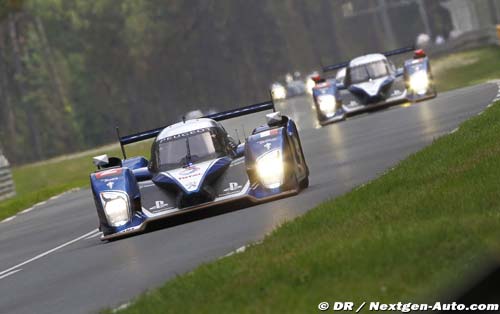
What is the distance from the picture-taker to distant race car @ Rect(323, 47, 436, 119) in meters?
36.3

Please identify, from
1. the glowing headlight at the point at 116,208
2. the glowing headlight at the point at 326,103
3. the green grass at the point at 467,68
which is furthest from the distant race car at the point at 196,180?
the green grass at the point at 467,68

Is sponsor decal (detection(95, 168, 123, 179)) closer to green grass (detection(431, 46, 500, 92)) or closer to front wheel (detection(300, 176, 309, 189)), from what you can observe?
front wheel (detection(300, 176, 309, 189))

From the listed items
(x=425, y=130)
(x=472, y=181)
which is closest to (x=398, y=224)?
(x=472, y=181)

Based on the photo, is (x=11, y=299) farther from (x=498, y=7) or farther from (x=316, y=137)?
(x=498, y=7)

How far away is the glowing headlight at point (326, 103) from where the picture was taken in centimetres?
3756

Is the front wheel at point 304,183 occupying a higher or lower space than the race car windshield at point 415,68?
higher

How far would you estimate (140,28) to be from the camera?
115 m

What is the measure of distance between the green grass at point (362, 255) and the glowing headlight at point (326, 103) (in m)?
23.1

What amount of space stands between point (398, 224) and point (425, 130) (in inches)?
592

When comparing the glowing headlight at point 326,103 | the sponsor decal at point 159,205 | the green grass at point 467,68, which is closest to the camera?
the sponsor decal at point 159,205

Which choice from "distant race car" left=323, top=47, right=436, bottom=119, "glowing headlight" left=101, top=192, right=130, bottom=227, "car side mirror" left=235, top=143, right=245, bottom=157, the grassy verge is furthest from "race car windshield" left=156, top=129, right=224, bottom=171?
the grassy verge

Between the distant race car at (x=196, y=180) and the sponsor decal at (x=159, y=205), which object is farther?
the sponsor decal at (x=159, y=205)

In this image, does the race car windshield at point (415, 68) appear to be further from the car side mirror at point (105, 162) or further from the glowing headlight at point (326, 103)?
the car side mirror at point (105, 162)

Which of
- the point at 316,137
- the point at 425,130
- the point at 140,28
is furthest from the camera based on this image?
the point at 140,28
